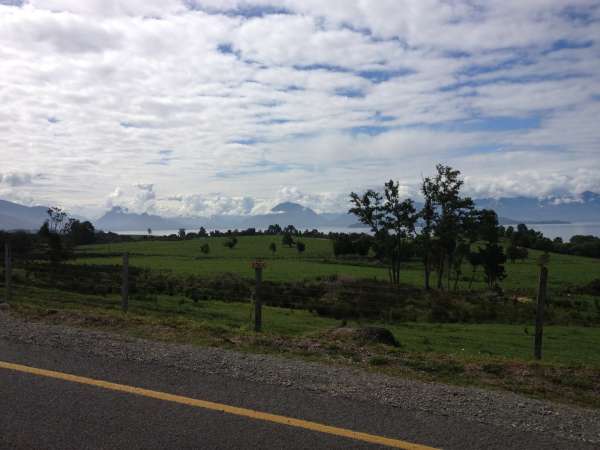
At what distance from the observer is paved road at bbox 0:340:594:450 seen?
5.15m

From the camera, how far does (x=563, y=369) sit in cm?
903

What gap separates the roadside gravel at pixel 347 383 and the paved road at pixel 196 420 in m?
0.29

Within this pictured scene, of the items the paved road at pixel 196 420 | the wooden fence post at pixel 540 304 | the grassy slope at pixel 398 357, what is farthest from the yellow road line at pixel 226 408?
the wooden fence post at pixel 540 304

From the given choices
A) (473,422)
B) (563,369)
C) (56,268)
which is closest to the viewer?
(473,422)

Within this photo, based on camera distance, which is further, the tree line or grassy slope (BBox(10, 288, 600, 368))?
the tree line

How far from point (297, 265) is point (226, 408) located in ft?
205

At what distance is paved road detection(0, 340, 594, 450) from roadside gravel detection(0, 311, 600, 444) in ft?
0.96

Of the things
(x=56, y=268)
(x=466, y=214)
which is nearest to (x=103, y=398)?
(x=56, y=268)

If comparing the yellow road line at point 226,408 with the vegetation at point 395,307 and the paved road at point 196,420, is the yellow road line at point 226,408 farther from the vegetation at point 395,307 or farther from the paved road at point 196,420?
the vegetation at point 395,307

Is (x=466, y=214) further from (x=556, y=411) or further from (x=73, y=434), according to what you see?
(x=73, y=434)

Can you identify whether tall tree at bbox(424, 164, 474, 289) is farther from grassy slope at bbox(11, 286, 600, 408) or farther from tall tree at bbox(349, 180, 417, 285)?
grassy slope at bbox(11, 286, 600, 408)

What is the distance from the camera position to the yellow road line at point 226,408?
17.2ft

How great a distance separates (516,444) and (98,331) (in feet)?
26.2

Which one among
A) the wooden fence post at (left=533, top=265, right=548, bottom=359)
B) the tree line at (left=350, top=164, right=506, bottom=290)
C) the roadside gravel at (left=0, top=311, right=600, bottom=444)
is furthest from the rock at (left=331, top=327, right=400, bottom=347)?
the tree line at (left=350, top=164, right=506, bottom=290)
